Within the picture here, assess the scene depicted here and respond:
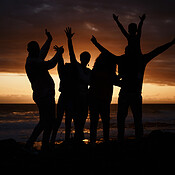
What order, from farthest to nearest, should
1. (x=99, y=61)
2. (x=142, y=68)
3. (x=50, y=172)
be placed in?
(x=99, y=61), (x=142, y=68), (x=50, y=172)

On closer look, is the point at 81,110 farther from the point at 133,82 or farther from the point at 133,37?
the point at 133,37

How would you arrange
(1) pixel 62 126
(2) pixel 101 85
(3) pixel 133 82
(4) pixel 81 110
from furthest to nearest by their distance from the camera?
(1) pixel 62 126, (4) pixel 81 110, (2) pixel 101 85, (3) pixel 133 82

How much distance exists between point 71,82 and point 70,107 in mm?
597

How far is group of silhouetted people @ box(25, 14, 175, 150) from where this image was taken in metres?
4.32

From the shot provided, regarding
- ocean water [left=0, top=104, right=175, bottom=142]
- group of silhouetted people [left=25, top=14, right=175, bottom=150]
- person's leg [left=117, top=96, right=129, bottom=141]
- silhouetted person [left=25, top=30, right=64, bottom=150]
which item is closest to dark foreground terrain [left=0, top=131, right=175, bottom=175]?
group of silhouetted people [left=25, top=14, right=175, bottom=150]

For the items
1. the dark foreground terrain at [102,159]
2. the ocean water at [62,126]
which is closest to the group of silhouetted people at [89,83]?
the dark foreground terrain at [102,159]

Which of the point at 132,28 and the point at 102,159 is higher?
the point at 132,28

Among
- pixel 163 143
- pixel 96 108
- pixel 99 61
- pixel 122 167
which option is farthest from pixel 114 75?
pixel 122 167

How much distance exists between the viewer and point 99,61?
482cm

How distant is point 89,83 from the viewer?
496 centimetres

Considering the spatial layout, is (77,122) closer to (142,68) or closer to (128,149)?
(128,149)

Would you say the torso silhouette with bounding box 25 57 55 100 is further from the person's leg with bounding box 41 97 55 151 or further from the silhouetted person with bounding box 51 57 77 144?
the silhouetted person with bounding box 51 57 77 144

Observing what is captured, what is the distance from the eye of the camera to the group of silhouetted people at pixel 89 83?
4.32 m

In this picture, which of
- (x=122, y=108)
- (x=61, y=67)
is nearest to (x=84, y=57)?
(x=61, y=67)
